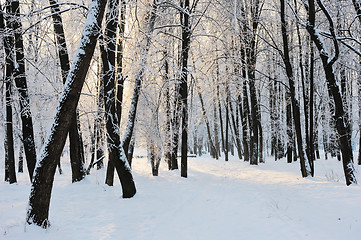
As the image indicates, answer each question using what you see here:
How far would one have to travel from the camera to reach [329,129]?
2245 centimetres

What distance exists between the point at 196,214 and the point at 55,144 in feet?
11.7

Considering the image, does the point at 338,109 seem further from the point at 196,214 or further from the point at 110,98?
the point at 110,98

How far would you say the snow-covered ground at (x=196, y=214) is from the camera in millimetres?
4719

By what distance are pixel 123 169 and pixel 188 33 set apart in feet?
24.1

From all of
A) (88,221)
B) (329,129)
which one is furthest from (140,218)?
(329,129)

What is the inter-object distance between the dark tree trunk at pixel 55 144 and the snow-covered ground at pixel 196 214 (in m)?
0.30

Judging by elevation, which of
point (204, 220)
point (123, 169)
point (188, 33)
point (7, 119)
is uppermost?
point (188, 33)

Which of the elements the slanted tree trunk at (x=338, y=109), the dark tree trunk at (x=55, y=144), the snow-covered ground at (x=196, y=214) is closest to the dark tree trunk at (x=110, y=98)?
the snow-covered ground at (x=196, y=214)

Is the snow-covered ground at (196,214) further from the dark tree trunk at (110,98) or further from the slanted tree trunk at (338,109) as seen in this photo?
the dark tree trunk at (110,98)

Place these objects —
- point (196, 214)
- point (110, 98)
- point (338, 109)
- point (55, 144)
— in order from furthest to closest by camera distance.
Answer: point (338, 109) < point (110, 98) < point (196, 214) < point (55, 144)

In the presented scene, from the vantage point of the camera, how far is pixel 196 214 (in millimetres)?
6211

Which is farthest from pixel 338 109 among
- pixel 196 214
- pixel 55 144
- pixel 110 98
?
pixel 55 144

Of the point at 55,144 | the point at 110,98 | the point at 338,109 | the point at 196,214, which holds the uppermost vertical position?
the point at 110,98

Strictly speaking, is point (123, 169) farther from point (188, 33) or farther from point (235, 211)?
point (188, 33)
